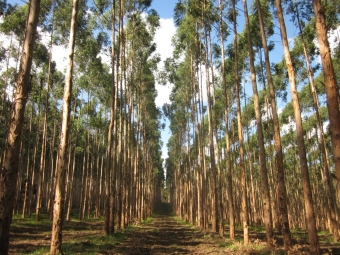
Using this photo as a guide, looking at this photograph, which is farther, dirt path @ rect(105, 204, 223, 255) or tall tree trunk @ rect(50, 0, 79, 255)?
dirt path @ rect(105, 204, 223, 255)

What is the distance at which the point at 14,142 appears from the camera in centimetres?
524

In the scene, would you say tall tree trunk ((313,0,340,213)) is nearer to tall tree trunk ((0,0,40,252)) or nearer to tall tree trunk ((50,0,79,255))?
tall tree trunk ((0,0,40,252))

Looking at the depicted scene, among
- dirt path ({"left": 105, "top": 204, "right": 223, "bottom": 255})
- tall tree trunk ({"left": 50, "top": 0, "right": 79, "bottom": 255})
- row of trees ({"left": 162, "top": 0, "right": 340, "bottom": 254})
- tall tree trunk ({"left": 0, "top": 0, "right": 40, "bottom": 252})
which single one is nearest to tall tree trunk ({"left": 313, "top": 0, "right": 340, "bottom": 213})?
row of trees ({"left": 162, "top": 0, "right": 340, "bottom": 254})

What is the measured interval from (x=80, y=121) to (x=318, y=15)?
22.9m

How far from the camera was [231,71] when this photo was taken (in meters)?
23.5

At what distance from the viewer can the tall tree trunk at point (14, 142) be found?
489cm

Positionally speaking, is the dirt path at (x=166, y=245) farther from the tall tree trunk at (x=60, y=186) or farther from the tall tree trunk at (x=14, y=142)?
the tall tree trunk at (x=14, y=142)

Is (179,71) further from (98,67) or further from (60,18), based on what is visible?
(60,18)

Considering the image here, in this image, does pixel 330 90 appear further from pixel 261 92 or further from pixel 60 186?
pixel 261 92

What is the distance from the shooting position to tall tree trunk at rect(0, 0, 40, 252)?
4.89 m

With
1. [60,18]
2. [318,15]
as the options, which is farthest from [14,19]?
[318,15]

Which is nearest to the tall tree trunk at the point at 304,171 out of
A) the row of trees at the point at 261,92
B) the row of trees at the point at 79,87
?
the row of trees at the point at 261,92

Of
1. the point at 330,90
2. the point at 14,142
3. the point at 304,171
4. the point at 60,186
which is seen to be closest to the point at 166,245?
the point at 60,186

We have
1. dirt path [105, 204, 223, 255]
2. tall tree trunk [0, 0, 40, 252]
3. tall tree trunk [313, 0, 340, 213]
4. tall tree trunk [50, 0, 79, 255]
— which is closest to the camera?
tall tree trunk [0, 0, 40, 252]
